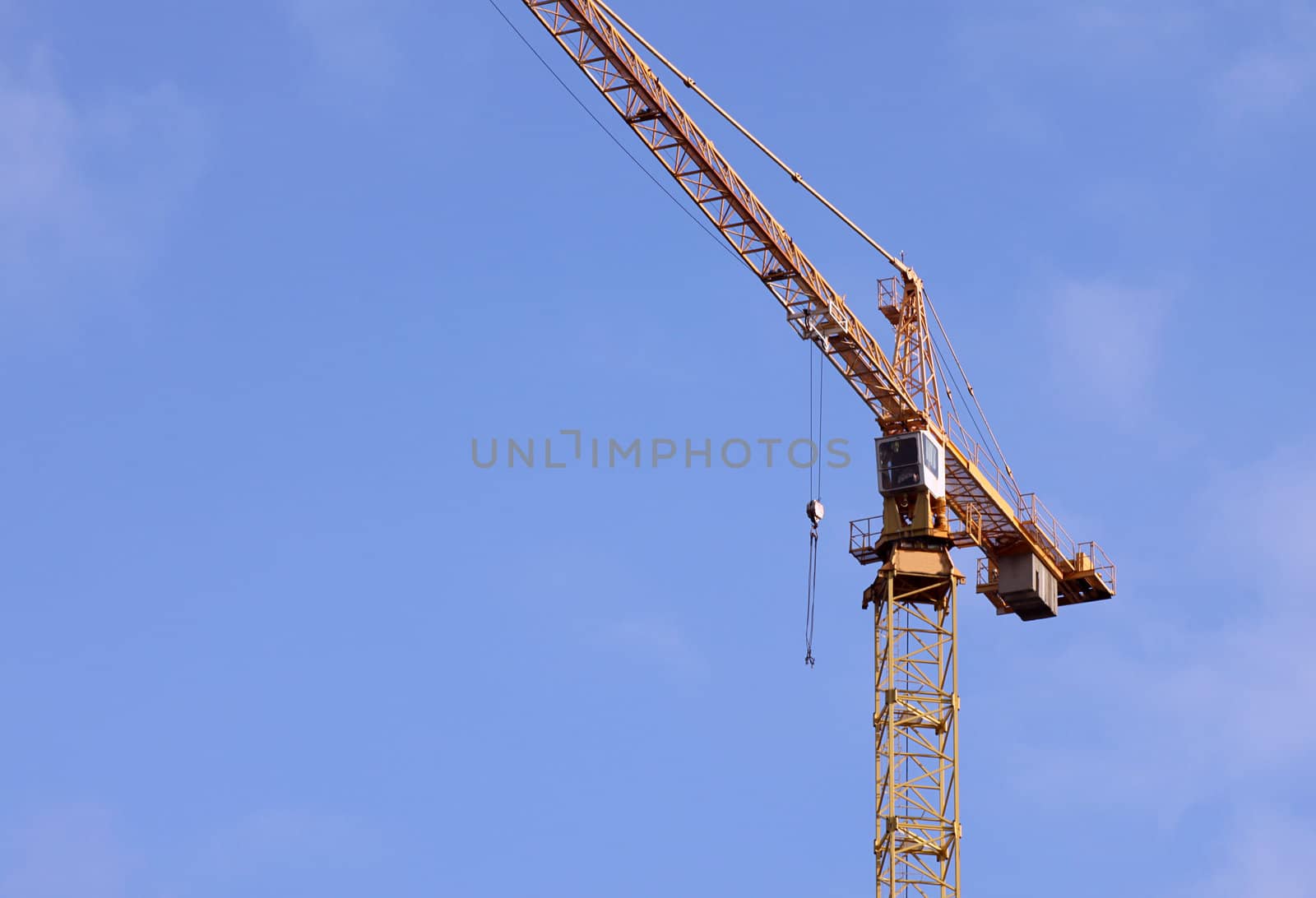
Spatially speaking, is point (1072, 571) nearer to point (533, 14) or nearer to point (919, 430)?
point (919, 430)

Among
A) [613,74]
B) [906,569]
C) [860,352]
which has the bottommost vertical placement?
[906,569]

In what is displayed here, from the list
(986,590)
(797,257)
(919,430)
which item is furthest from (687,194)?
(986,590)

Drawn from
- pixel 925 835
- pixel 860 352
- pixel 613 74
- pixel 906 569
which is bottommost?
pixel 925 835

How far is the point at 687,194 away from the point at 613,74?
165 inches

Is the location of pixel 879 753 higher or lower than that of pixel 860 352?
lower

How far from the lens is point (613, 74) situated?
3209 inches

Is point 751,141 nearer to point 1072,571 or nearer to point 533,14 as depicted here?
point 533,14

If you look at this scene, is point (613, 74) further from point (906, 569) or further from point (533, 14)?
point (906, 569)

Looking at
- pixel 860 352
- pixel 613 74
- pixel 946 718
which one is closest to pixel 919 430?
pixel 860 352

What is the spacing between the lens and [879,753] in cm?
8194

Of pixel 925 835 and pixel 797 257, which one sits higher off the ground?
pixel 797 257

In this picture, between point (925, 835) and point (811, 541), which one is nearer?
point (925, 835)

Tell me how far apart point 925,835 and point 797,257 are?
704 inches

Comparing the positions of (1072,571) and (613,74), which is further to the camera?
(1072,571)
